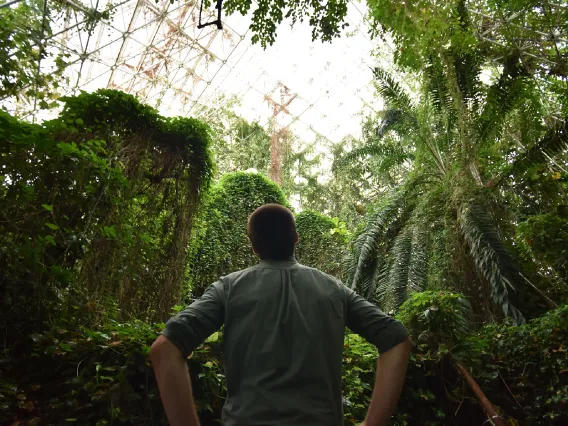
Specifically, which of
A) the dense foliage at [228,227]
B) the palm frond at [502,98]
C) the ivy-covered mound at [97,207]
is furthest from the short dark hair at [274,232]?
the dense foliage at [228,227]

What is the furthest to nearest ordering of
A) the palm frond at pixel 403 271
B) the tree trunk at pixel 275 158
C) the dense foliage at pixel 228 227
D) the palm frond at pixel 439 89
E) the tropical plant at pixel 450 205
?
the tree trunk at pixel 275 158, the dense foliage at pixel 228 227, the palm frond at pixel 439 89, the palm frond at pixel 403 271, the tropical plant at pixel 450 205

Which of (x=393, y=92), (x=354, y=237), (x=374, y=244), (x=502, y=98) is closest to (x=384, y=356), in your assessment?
(x=502, y=98)

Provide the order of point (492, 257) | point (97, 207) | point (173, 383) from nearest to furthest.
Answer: point (173, 383) → point (97, 207) → point (492, 257)

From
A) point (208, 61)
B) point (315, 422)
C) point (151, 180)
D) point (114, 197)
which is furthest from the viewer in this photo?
point (208, 61)

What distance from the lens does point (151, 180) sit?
610 cm

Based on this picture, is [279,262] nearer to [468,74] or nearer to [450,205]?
[450,205]

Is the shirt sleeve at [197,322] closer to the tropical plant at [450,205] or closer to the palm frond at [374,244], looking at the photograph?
the tropical plant at [450,205]

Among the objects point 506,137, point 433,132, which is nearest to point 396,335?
point 433,132

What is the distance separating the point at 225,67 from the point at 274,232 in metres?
17.4

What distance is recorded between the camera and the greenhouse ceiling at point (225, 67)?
47.0ft

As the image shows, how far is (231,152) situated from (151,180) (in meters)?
14.5

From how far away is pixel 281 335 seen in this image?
146 centimetres

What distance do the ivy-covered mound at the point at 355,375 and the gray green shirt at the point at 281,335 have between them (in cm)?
185

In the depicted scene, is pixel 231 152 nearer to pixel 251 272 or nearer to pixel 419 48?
pixel 419 48
